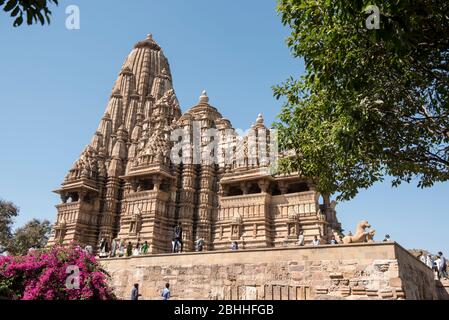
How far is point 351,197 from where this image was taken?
631 inches

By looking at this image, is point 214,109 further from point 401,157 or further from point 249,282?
point 401,157

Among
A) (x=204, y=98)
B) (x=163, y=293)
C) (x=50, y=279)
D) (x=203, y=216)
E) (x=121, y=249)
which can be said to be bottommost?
(x=163, y=293)

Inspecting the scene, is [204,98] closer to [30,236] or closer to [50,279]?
[30,236]

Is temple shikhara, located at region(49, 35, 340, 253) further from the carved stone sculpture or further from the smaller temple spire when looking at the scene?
the carved stone sculpture

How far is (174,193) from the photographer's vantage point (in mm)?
37750

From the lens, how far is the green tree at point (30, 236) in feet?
143

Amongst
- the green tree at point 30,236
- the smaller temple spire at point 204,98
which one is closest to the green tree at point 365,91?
the smaller temple spire at point 204,98

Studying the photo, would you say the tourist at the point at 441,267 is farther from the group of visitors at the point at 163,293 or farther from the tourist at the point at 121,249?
the tourist at the point at 121,249

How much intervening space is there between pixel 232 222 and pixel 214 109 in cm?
1500

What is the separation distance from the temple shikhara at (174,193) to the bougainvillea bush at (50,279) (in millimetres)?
17202

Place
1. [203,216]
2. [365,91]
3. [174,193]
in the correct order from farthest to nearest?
1. [174,193]
2. [203,216]
3. [365,91]

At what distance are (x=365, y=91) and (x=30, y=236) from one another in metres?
44.6

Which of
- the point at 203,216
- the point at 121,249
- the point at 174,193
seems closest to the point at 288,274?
the point at 121,249
